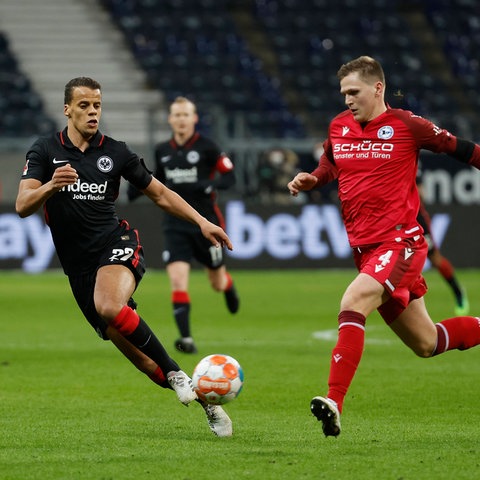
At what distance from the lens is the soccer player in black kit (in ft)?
22.3

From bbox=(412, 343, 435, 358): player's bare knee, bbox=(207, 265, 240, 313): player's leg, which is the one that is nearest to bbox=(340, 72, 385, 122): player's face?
bbox=(412, 343, 435, 358): player's bare knee

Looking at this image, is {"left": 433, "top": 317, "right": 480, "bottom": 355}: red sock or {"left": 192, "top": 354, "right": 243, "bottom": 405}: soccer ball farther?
{"left": 433, "top": 317, "right": 480, "bottom": 355}: red sock

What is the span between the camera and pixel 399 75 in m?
28.3

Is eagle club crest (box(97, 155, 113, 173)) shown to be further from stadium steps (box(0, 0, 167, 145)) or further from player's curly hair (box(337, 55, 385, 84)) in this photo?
stadium steps (box(0, 0, 167, 145))

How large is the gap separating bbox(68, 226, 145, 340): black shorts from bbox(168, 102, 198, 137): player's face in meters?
4.79

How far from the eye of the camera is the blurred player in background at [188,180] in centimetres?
1178

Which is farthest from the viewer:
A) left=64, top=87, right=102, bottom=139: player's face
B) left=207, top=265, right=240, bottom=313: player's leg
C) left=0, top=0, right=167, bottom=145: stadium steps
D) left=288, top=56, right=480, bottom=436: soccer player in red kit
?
left=0, top=0, right=167, bottom=145: stadium steps

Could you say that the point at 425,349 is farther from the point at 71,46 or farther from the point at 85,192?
the point at 71,46

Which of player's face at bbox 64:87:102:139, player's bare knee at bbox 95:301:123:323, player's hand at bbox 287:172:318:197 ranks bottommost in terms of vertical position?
player's bare knee at bbox 95:301:123:323

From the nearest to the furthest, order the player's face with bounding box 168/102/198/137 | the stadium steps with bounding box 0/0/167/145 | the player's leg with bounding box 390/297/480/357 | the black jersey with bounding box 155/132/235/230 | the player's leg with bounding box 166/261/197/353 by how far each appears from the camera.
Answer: the player's leg with bounding box 390/297/480/357, the player's leg with bounding box 166/261/197/353, the player's face with bounding box 168/102/198/137, the black jersey with bounding box 155/132/235/230, the stadium steps with bounding box 0/0/167/145

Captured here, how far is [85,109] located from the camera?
23.0 ft

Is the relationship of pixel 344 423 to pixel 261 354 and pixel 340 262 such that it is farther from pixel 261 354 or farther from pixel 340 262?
pixel 340 262

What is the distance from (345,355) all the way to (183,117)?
5.91m

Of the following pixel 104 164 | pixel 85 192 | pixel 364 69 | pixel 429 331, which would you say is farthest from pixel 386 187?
pixel 85 192
